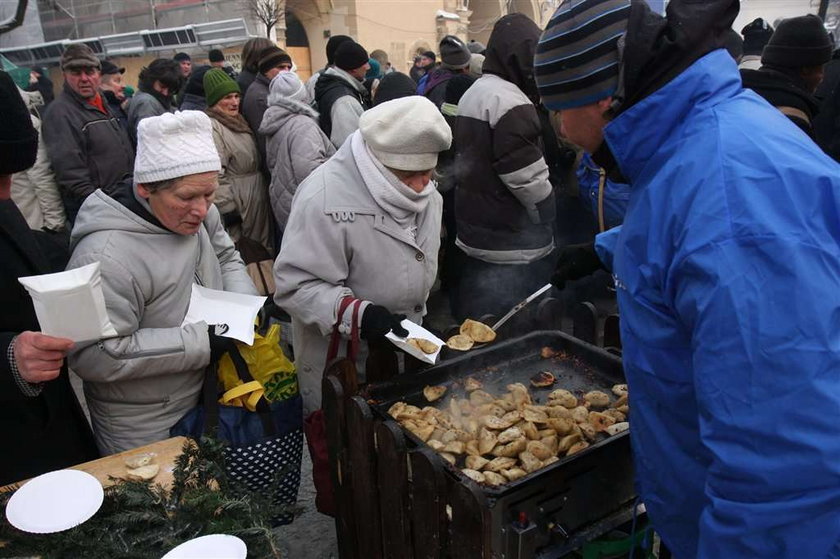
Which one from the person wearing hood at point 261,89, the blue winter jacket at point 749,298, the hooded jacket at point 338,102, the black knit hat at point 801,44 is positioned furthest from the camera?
the person wearing hood at point 261,89

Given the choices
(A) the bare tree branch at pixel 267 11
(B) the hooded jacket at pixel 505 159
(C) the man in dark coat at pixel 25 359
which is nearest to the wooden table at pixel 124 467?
(C) the man in dark coat at pixel 25 359

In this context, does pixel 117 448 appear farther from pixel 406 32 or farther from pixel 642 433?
pixel 406 32

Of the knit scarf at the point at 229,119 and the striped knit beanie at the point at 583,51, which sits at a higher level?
the striped knit beanie at the point at 583,51

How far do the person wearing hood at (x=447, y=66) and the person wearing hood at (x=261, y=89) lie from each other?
1.32 meters

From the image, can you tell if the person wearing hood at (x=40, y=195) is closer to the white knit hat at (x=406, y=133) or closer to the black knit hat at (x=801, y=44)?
the white knit hat at (x=406, y=133)

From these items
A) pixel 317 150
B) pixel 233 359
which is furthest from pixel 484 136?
pixel 233 359

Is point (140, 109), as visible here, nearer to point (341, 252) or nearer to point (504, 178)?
point (504, 178)

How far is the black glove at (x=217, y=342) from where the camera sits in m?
2.21

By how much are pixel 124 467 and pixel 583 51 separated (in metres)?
1.79

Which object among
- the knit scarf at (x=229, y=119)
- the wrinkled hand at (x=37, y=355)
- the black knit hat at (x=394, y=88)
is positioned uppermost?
the black knit hat at (x=394, y=88)

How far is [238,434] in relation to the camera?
7.33 feet

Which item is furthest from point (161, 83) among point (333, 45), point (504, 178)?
point (504, 178)

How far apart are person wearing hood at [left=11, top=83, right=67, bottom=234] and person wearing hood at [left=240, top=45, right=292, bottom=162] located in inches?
63.8

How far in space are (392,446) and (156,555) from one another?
2.31ft
